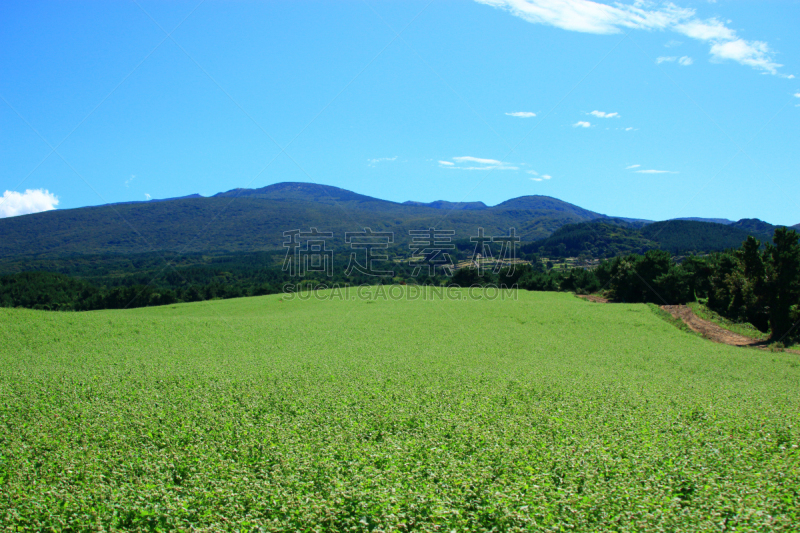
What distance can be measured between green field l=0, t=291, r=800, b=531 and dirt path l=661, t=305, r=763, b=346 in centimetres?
1443

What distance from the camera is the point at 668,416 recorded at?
10.4 m

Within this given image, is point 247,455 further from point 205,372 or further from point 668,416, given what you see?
point 668,416

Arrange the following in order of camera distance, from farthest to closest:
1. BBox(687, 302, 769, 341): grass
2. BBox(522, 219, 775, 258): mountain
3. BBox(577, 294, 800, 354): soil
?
BBox(522, 219, 775, 258): mountain, BBox(687, 302, 769, 341): grass, BBox(577, 294, 800, 354): soil

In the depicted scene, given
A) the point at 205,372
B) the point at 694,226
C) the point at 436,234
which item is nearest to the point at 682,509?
the point at 205,372

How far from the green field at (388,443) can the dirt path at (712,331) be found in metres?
14.4

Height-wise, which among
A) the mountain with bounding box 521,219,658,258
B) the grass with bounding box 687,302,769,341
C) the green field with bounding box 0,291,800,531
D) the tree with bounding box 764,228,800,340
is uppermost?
the mountain with bounding box 521,219,658,258

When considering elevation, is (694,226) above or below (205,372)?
above

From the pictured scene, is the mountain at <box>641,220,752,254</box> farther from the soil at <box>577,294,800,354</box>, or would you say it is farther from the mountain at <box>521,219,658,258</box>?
the soil at <box>577,294,800,354</box>

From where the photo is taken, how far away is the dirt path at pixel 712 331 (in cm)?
3021

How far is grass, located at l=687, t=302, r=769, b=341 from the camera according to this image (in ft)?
111

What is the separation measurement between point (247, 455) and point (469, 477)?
4.03m

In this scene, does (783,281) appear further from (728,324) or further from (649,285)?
(649,285)

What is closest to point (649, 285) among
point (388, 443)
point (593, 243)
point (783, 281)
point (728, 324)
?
point (728, 324)

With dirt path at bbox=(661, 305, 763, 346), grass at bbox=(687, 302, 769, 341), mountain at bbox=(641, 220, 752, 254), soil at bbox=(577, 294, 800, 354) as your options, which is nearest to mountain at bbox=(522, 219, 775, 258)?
mountain at bbox=(641, 220, 752, 254)
